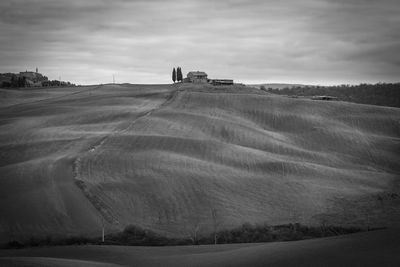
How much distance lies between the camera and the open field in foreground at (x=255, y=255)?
55.9 feet

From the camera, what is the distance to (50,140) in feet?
169

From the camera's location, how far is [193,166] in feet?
142

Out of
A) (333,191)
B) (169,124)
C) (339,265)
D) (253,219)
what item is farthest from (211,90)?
(339,265)

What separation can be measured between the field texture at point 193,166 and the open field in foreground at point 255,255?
676cm

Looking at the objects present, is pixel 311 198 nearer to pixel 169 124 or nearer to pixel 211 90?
pixel 169 124

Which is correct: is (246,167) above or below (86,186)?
above

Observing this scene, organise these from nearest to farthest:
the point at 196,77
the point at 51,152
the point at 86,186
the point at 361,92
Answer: the point at 86,186, the point at 51,152, the point at 196,77, the point at 361,92

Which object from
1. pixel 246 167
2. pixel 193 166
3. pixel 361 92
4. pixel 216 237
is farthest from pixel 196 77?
pixel 216 237

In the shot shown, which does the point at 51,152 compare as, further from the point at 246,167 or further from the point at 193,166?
the point at 246,167

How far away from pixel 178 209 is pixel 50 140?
2313 centimetres

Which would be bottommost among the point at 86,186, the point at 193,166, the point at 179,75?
the point at 86,186

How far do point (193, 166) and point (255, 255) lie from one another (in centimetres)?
2384

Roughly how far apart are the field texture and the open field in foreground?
6.76 metres

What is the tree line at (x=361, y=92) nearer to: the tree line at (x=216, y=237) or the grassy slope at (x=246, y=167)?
the grassy slope at (x=246, y=167)
